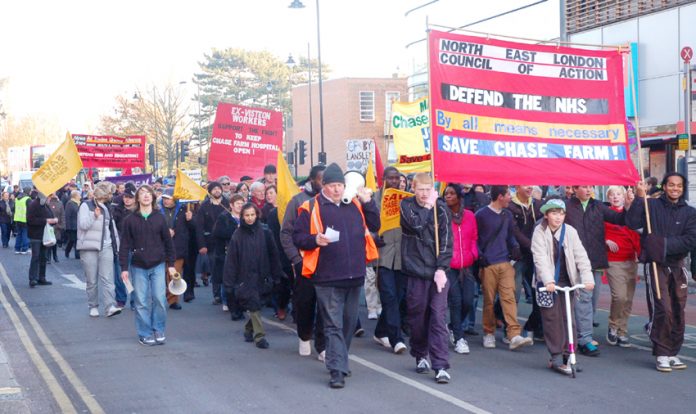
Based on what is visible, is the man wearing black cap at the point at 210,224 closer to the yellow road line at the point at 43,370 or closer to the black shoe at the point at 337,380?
the yellow road line at the point at 43,370

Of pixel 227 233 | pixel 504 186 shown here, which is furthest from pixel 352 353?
pixel 227 233

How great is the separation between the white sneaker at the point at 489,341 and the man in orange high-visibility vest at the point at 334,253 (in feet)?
7.02

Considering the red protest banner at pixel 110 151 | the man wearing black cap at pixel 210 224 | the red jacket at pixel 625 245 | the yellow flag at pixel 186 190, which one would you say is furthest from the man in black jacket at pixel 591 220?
the red protest banner at pixel 110 151

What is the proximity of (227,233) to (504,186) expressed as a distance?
15.1 feet

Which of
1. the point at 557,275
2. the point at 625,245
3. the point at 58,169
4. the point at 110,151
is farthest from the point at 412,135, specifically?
the point at 110,151

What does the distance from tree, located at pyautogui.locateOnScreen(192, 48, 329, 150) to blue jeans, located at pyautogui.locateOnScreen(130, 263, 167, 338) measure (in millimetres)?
67223

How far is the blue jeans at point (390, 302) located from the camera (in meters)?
9.85

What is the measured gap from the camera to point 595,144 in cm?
973

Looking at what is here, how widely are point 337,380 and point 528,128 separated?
325cm

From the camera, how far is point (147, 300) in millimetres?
10711

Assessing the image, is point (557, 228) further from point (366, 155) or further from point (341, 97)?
point (341, 97)

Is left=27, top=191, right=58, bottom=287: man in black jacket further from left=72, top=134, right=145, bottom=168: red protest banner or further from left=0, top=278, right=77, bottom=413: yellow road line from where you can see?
left=72, top=134, right=145, bottom=168: red protest banner

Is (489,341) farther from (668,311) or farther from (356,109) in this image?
(356,109)

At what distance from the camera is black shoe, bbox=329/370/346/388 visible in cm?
807
